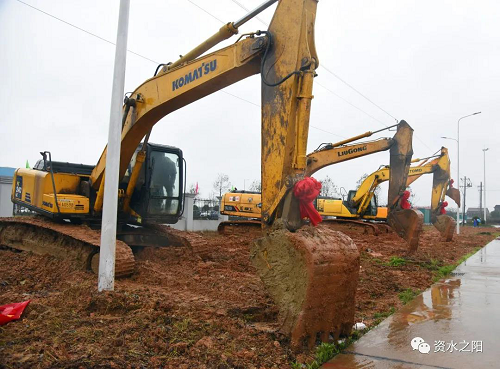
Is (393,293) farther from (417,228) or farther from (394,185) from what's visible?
(394,185)

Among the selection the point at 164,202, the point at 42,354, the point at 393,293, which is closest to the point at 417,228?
the point at 393,293

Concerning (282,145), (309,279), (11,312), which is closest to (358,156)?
(282,145)

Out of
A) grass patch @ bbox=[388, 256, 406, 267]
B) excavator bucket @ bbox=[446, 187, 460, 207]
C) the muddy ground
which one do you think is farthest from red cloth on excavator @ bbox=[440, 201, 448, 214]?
the muddy ground

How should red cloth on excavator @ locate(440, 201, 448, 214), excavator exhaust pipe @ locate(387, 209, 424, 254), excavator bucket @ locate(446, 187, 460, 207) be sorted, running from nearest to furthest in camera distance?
1. excavator exhaust pipe @ locate(387, 209, 424, 254)
2. red cloth on excavator @ locate(440, 201, 448, 214)
3. excavator bucket @ locate(446, 187, 460, 207)

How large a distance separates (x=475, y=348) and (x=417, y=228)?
6.79 meters

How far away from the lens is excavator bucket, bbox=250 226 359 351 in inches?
144

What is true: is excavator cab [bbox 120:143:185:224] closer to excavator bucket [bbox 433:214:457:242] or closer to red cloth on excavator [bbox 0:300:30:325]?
red cloth on excavator [bbox 0:300:30:325]

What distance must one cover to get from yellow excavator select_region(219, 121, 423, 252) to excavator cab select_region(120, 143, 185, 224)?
5813 mm

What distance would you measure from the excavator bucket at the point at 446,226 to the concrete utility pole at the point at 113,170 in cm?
1545

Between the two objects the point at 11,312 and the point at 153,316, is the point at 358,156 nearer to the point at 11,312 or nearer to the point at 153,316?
the point at 153,316

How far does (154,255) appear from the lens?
27.1 feet

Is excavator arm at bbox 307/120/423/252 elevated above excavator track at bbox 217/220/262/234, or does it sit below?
above

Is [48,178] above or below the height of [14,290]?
above

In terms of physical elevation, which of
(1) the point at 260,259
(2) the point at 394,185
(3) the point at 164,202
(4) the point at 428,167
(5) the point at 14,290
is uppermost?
(4) the point at 428,167
